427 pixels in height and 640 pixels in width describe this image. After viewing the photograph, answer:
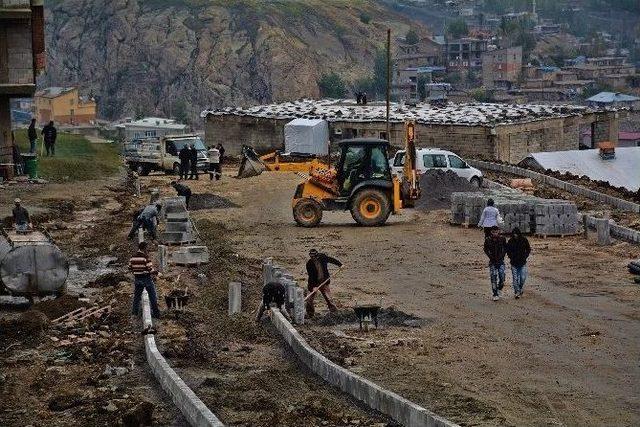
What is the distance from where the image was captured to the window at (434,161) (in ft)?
150

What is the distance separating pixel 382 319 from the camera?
24.5 metres

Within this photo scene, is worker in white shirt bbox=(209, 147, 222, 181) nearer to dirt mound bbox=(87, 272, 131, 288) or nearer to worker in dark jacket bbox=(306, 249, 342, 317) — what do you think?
dirt mound bbox=(87, 272, 131, 288)

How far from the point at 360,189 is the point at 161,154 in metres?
20.7

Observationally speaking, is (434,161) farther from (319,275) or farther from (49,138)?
(319,275)

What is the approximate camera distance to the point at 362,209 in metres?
37.8

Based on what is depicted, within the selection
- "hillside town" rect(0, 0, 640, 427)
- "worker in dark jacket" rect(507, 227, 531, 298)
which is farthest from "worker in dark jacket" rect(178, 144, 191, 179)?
"worker in dark jacket" rect(507, 227, 531, 298)

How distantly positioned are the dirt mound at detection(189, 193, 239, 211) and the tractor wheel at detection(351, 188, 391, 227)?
7108mm

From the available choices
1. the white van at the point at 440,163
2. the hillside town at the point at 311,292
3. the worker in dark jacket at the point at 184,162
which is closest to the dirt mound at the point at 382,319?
the hillside town at the point at 311,292

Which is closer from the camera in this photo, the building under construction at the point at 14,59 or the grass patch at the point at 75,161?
the building under construction at the point at 14,59

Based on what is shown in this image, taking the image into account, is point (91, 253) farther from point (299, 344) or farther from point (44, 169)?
point (44, 169)

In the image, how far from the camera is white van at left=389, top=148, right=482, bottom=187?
45.6 meters

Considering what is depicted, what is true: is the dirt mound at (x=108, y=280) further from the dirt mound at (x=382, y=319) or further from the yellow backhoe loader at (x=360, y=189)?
the yellow backhoe loader at (x=360, y=189)

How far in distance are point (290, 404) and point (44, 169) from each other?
34085 millimetres

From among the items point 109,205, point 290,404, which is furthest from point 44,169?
point 290,404
